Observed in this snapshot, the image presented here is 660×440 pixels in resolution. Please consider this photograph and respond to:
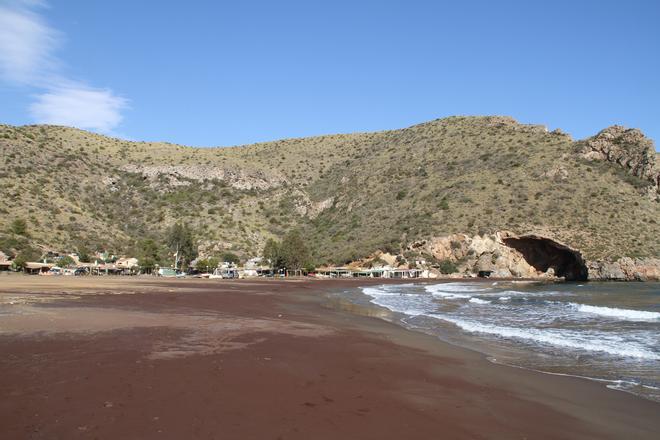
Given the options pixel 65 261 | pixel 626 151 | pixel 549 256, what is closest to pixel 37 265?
pixel 65 261

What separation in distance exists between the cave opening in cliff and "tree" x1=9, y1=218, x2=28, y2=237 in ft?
242

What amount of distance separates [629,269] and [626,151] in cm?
3077

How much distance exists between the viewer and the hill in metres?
78.9

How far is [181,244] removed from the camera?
82.4 m

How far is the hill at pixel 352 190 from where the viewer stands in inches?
3105

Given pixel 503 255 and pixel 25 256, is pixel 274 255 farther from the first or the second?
pixel 503 255

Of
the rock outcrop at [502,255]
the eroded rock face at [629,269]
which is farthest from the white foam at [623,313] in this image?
the rock outcrop at [502,255]

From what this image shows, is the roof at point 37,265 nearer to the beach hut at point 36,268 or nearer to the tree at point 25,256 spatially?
the beach hut at point 36,268

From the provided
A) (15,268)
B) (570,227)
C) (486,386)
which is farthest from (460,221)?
(486,386)

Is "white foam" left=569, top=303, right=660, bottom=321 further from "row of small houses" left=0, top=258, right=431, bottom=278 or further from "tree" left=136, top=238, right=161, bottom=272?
"tree" left=136, top=238, right=161, bottom=272

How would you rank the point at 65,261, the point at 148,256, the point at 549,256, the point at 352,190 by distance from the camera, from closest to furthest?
the point at 65,261
the point at 148,256
the point at 549,256
the point at 352,190

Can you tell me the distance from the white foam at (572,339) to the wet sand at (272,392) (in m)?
4.23

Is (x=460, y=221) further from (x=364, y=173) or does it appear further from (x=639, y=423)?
(x=639, y=423)

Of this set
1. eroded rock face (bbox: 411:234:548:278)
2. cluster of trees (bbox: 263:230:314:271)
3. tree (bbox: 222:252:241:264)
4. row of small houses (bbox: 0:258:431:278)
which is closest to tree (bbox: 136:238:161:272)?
row of small houses (bbox: 0:258:431:278)
